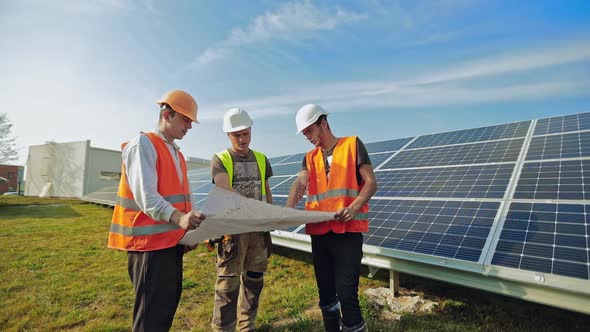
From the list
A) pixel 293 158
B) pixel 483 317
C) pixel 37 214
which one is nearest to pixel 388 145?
pixel 293 158

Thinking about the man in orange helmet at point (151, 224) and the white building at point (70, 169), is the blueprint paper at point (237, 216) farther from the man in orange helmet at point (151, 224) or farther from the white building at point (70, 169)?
the white building at point (70, 169)

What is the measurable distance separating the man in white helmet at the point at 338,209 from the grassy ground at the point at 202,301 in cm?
104

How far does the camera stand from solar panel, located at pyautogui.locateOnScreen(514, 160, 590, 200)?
401 cm

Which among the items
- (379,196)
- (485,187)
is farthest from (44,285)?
(485,187)

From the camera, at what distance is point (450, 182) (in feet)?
17.2

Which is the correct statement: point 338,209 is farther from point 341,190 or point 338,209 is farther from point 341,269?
point 341,269

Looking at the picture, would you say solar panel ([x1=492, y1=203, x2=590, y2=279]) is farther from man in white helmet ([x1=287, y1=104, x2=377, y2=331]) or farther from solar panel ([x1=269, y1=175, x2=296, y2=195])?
solar panel ([x1=269, y1=175, x2=296, y2=195])

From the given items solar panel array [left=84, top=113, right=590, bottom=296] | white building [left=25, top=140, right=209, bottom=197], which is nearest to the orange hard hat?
solar panel array [left=84, top=113, right=590, bottom=296]

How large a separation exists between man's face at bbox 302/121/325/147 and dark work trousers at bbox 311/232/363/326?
0.94m

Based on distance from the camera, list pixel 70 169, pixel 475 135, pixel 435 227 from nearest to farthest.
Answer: pixel 435 227 < pixel 475 135 < pixel 70 169

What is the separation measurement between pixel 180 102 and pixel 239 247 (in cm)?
158

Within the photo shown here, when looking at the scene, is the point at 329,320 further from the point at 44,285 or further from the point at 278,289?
the point at 44,285

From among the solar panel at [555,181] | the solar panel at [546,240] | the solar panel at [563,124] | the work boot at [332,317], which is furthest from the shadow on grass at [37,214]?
the solar panel at [563,124]

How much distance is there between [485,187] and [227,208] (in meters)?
4.24
